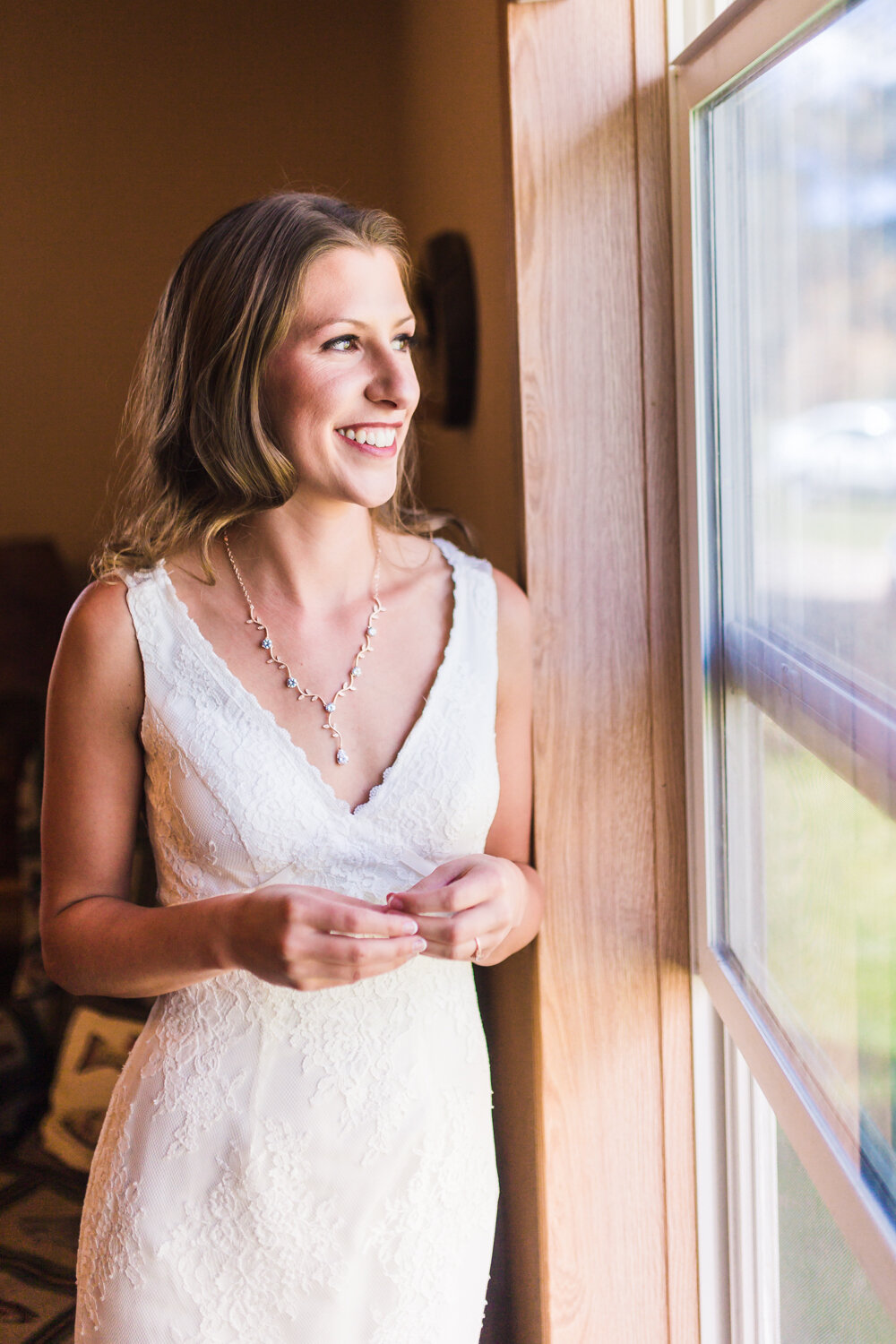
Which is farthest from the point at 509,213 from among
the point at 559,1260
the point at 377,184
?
the point at 377,184

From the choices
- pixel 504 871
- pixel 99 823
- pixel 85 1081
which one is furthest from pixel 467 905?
pixel 85 1081

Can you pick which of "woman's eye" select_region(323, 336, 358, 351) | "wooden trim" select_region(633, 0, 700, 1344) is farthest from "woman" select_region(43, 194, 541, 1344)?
"wooden trim" select_region(633, 0, 700, 1344)

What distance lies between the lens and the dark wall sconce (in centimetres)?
203

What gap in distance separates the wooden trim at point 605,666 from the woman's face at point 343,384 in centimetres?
16

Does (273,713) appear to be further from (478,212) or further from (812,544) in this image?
(478,212)

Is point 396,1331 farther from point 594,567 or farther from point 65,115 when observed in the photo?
point 65,115

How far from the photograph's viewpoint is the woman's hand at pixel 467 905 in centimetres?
111

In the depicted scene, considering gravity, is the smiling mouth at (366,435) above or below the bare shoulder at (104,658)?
above

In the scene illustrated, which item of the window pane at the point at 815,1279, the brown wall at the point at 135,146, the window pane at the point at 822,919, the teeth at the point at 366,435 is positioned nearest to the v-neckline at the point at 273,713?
the teeth at the point at 366,435

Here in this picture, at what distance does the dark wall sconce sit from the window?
2.54 feet

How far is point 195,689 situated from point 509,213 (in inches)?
25.2

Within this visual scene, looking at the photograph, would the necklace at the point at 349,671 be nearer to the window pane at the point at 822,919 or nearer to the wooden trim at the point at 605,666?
the wooden trim at the point at 605,666

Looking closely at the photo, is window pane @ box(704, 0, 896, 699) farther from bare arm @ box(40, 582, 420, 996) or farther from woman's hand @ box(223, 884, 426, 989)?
bare arm @ box(40, 582, 420, 996)

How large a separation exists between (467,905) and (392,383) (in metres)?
0.56
